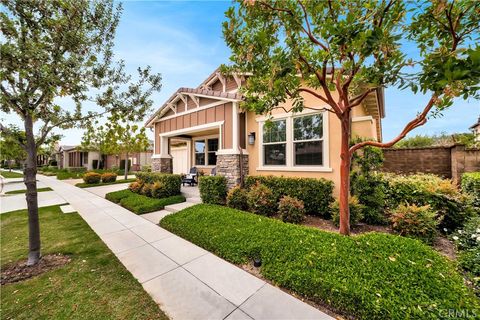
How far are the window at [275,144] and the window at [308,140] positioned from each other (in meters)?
0.43

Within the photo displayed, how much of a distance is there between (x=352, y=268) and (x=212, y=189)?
5.09 meters

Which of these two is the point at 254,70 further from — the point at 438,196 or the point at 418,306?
the point at 438,196

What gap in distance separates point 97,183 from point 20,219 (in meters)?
8.65

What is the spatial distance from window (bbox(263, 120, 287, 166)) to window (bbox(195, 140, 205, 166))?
20.6ft

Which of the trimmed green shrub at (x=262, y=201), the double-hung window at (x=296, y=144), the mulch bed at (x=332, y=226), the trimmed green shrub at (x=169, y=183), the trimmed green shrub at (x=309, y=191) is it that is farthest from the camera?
the trimmed green shrub at (x=169, y=183)

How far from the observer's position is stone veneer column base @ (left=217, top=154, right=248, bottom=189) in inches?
293

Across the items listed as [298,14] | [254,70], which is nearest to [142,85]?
[254,70]

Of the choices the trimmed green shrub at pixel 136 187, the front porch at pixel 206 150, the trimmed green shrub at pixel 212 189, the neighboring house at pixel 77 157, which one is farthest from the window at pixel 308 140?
the neighboring house at pixel 77 157

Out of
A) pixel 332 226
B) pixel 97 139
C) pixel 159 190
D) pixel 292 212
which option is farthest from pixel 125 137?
pixel 332 226

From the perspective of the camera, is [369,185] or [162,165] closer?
[369,185]

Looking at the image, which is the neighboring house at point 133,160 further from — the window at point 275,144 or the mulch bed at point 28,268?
the mulch bed at point 28,268

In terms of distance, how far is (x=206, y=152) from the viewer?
12.6m

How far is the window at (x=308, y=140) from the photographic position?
6.38 meters

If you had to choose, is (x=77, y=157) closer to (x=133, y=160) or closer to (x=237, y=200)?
(x=133, y=160)
